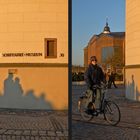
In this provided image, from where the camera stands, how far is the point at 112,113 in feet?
40.5

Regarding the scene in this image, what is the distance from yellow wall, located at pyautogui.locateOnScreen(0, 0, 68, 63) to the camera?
1695 cm

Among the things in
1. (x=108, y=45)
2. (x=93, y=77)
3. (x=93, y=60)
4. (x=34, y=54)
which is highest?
(x=108, y=45)

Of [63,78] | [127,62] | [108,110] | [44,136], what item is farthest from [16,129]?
[127,62]

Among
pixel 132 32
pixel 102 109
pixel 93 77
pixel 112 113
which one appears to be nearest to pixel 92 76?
pixel 93 77

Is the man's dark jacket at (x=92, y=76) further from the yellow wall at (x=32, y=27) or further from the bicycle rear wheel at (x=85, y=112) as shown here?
the yellow wall at (x=32, y=27)

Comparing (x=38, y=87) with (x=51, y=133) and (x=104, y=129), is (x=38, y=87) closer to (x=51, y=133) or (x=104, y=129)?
(x=104, y=129)

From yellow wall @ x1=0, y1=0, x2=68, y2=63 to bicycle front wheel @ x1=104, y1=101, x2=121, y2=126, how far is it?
15.6 ft

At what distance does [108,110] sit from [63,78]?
4634mm

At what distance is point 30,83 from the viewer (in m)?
Answer: 17.0

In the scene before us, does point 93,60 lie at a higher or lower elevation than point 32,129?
higher

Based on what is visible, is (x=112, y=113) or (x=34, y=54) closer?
(x=112, y=113)

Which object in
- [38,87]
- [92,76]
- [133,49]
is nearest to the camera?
[92,76]

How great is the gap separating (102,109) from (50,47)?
5.01 meters

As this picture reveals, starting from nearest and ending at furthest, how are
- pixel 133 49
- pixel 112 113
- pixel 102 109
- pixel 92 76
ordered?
pixel 112 113 → pixel 102 109 → pixel 92 76 → pixel 133 49
